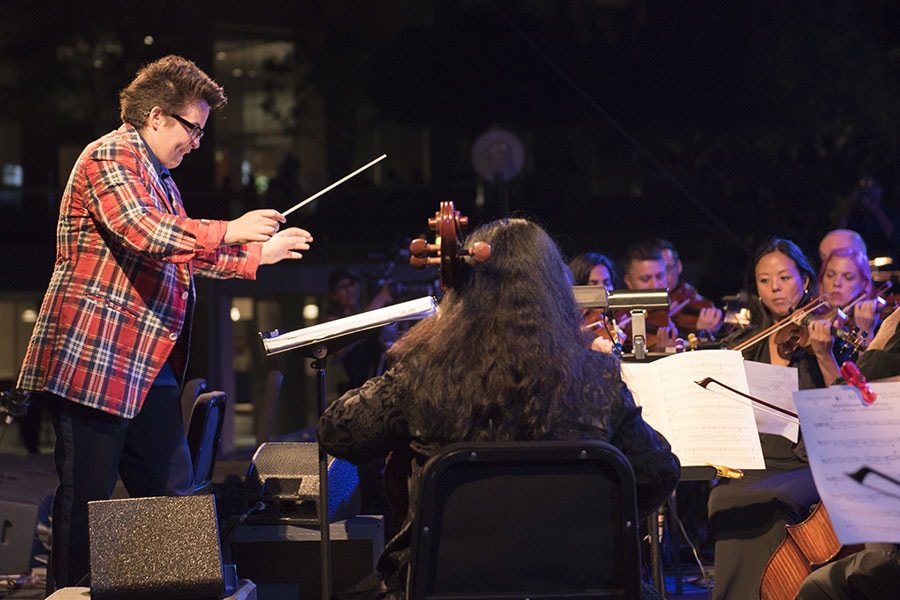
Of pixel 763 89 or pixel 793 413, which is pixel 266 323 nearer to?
pixel 763 89

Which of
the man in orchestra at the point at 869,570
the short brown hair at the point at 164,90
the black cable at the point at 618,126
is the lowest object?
the man in orchestra at the point at 869,570

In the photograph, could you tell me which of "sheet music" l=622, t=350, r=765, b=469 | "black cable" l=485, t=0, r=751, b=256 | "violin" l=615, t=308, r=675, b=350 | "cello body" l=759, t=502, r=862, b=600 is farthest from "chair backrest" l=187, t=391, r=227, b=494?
"black cable" l=485, t=0, r=751, b=256

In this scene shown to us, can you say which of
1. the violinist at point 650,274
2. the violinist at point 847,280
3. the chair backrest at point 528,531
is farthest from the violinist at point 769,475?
the chair backrest at point 528,531

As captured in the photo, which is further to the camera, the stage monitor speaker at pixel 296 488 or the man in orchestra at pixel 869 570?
the stage monitor speaker at pixel 296 488

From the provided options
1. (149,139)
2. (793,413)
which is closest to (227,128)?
(149,139)

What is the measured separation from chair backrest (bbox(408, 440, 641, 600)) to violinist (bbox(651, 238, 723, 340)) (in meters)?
3.38

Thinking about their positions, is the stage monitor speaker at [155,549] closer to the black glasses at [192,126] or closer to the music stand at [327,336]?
the music stand at [327,336]

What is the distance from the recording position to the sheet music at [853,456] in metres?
1.75

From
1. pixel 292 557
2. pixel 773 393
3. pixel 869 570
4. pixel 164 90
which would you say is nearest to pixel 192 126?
pixel 164 90

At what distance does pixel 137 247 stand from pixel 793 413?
1.68m

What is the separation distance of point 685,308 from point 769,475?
2.03 m

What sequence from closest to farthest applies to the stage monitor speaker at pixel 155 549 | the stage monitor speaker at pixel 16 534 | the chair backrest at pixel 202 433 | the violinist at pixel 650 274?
the stage monitor speaker at pixel 155 549 → the chair backrest at pixel 202 433 → the stage monitor speaker at pixel 16 534 → the violinist at pixel 650 274

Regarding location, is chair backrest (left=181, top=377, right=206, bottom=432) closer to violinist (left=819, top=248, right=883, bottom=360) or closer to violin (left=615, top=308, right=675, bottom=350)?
violin (left=615, top=308, right=675, bottom=350)

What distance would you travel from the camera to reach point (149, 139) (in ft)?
8.85
